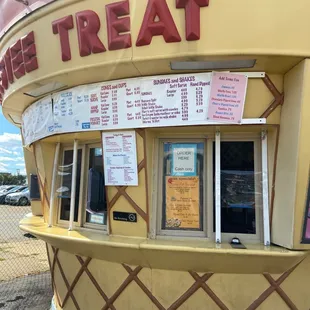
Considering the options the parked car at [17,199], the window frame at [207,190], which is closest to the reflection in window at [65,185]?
the window frame at [207,190]

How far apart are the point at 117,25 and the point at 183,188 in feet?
6.58

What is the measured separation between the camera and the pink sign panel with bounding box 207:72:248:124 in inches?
140

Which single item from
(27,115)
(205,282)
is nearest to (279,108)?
(205,282)

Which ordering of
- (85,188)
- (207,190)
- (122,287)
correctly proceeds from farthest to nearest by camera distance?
(85,188)
(122,287)
(207,190)

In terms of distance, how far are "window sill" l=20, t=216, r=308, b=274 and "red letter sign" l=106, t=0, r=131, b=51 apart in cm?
220

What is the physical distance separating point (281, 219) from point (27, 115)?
13.6 feet

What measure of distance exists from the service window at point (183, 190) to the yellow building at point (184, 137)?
1 cm

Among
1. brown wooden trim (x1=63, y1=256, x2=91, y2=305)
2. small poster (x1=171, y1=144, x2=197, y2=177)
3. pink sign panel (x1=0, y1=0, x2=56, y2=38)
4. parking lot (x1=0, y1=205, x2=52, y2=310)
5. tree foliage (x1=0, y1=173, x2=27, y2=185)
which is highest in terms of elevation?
pink sign panel (x1=0, y1=0, x2=56, y2=38)

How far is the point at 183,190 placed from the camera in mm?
3975

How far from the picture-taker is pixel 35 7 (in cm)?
437

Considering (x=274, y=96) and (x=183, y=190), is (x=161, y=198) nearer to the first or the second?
(x=183, y=190)

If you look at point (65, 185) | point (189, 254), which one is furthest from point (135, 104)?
point (65, 185)

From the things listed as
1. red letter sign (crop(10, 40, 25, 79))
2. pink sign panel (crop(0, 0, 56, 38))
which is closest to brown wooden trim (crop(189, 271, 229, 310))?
red letter sign (crop(10, 40, 25, 79))

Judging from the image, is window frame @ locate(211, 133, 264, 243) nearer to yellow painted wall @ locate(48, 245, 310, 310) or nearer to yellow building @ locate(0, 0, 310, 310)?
yellow building @ locate(0, 0, 310, 310)
